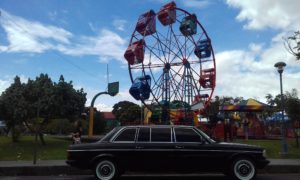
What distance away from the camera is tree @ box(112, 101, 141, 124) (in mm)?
101938

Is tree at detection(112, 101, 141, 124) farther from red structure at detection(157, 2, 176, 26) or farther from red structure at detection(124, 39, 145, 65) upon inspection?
red structure at detection(124, 39, 145, 65)

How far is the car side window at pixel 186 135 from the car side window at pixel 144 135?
0.82 metres

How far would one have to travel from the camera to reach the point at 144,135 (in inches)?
554

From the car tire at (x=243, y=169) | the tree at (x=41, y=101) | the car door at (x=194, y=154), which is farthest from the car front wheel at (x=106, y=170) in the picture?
the tree at (x=41, y=101)

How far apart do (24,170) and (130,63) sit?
2470 cm

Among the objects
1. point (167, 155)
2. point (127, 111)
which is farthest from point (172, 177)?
point (127, 111)

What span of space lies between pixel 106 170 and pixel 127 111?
301 ft

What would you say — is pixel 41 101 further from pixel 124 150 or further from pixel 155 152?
pixel 155 152

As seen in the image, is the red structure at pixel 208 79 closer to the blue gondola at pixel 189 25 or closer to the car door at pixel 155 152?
the blue gondola at pixel 189 25

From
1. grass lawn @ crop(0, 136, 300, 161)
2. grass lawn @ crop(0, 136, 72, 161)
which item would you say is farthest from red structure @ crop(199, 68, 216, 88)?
grass lawn @ crop(0, 136, 72, 161)

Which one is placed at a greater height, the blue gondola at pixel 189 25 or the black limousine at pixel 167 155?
the blue gondola at pixel 189 25

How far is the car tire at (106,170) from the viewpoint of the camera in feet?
45.2

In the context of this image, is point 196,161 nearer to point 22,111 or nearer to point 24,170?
point 24,170

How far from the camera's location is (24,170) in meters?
16.6
